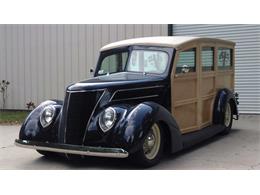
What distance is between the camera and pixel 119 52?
22.1 feet

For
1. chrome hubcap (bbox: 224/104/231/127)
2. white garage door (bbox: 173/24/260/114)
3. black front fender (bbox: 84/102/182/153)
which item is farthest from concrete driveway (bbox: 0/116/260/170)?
white garage door (bbox: 173/24/260/114)

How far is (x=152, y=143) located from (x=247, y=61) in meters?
6.11

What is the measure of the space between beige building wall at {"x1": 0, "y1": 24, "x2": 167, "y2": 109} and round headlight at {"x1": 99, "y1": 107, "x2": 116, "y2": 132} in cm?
681

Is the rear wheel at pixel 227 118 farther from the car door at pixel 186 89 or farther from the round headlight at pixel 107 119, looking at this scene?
the round headlight at pixel 107 119

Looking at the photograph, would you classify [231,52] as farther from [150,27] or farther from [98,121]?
[98,121]

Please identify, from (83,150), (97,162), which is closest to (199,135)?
(97,162)

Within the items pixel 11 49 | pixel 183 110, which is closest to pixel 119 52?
pixel 183 110

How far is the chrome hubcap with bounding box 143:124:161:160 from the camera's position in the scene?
5289 millimetres

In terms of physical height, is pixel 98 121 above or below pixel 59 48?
below

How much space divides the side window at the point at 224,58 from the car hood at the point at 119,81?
7.31 feet

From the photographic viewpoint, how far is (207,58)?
7305 millimetres

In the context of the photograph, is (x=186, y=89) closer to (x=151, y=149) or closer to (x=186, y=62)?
Result: (x=186, y=62)

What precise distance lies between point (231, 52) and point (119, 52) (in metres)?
2.87

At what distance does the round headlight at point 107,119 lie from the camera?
5.07 m
